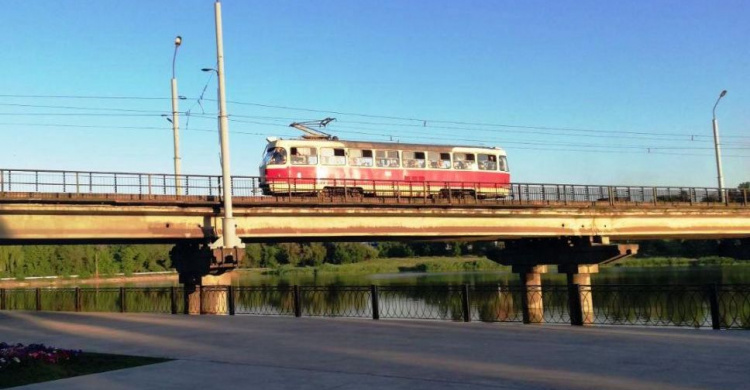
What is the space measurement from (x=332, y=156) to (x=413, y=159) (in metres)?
5.34

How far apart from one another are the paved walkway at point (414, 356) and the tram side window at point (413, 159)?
21.3 meters

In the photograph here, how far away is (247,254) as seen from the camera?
11988 centimetres

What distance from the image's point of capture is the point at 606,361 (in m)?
10.6

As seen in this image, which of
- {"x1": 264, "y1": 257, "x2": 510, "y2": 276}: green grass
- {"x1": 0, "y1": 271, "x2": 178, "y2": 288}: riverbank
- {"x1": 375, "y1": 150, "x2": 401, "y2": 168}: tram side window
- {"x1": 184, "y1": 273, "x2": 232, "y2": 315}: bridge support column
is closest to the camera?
{"x1": 184, "y1": 273, "x2": 232, "y2": 315}: bridge support column

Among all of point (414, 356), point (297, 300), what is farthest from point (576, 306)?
point (297, 300)

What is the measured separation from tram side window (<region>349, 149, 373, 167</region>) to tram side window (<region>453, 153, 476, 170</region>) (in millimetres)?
5786

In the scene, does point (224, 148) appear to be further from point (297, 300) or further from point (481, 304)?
point (481, 304)

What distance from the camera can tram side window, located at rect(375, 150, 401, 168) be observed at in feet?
125

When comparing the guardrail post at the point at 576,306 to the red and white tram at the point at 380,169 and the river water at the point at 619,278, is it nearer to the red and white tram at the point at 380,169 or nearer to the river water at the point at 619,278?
the red and white tram at the point at 380,169

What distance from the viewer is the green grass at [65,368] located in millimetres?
10172

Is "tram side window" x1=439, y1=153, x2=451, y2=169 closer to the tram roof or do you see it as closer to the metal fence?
the tram roof

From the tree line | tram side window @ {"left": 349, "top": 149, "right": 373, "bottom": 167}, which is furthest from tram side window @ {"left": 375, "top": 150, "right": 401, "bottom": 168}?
the tree line

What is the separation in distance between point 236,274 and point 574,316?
10066 centimetres

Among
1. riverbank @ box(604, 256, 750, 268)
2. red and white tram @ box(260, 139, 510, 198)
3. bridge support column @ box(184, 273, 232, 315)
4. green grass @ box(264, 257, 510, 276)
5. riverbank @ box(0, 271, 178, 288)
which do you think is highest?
red and white tram @ box(260, 139, 510, 198)
